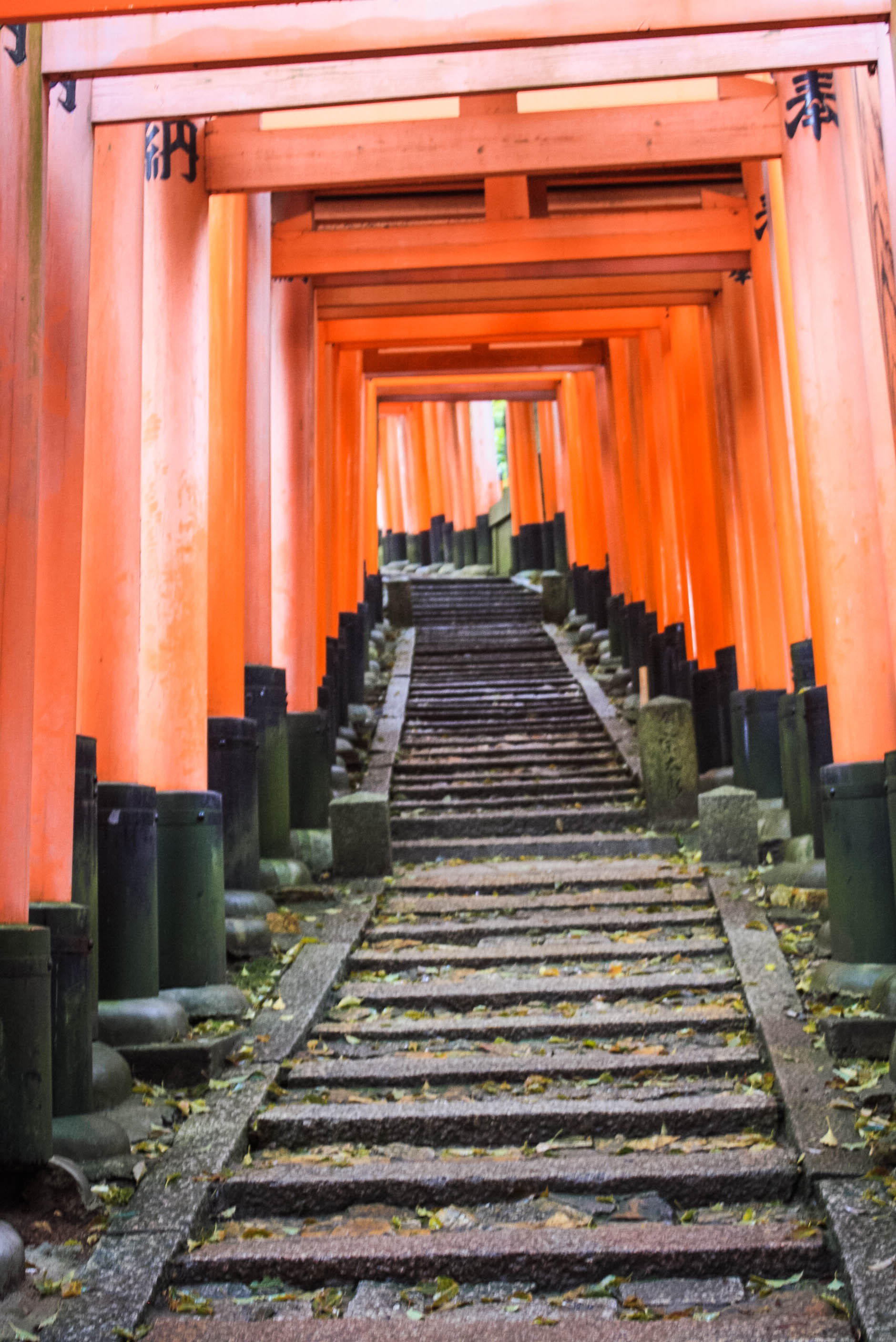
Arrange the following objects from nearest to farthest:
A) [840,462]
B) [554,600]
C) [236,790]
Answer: [840,462] < [236,790] < [554,600]

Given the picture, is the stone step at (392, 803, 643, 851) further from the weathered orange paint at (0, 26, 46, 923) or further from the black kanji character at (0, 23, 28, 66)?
the black kanji character at (0, 23, 28, 66)

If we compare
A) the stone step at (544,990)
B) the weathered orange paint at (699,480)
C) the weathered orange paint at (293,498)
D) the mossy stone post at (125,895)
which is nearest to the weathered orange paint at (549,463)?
the weathered orange paint at (699,480)

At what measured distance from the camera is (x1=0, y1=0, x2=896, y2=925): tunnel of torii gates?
424 centimetres

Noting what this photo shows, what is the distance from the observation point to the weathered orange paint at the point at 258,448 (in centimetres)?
861

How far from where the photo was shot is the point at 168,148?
22.6 feet

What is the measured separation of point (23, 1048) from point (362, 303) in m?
7.73

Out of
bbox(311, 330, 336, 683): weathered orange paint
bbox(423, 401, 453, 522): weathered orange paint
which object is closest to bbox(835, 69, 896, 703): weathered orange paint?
bbox(311, 330, 336, 683): weathered orange paint

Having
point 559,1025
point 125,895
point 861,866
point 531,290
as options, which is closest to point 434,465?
point 531,290

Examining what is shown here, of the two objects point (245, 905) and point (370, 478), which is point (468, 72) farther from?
point (370, 478)

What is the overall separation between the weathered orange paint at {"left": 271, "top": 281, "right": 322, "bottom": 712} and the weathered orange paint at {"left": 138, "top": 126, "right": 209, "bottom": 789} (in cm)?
307

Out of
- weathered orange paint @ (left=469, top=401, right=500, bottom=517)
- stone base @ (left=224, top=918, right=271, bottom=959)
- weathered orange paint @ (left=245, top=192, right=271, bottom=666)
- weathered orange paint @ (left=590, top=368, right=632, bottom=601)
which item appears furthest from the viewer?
weathered orange paint @ (left=469, top=401, right=500, bottom=517)

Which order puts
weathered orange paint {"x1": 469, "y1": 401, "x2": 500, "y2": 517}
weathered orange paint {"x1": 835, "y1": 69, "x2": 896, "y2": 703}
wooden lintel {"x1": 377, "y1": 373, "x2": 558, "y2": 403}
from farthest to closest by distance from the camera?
weathered orange paint {"x1": 469, "y1": 401, "x2": 500, "y2": 517} → wooden lintel {"x1": 377, "y1": 373, "x2": 558, "y2": 403} → weathered orange paint {"x1": 835, "y1": 69, "x2": 896, "y2": 703}

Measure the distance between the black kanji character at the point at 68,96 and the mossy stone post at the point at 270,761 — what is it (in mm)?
4171

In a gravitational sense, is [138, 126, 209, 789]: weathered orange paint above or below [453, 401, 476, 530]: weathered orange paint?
below
